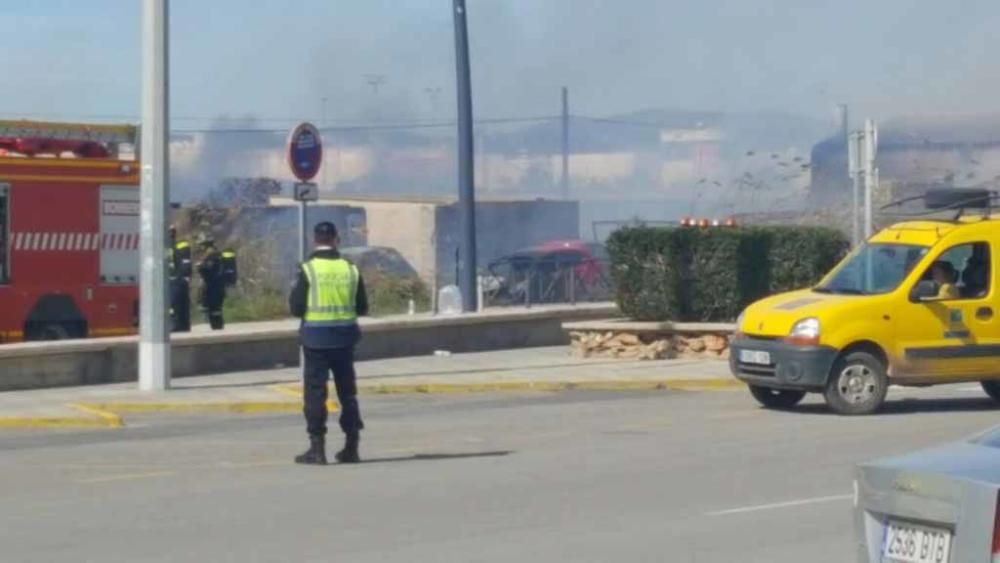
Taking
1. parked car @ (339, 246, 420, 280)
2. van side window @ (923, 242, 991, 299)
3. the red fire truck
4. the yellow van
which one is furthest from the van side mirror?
parked car @ (339, 246, 420, 280)

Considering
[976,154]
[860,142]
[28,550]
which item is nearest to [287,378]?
[860,142]

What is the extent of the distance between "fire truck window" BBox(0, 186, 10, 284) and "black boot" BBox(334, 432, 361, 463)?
37.2 feet

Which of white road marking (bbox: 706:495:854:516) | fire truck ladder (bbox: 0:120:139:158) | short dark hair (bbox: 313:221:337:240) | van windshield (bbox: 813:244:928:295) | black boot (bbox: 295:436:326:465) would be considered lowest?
white road marking (bbox: 706:495:854:516)

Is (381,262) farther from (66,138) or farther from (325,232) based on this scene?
(325,232)

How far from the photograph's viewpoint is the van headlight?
18.2 metres

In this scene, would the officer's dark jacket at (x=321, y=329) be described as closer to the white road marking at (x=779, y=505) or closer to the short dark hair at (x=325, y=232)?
the short dark hair at (x=325, y=232)

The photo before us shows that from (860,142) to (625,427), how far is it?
21.0ft

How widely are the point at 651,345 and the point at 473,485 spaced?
36.7ft

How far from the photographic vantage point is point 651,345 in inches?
963

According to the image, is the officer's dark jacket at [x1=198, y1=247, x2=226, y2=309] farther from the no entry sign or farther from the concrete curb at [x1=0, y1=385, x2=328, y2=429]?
the concrete curb at [x1=0, y1=385, x2=328, y2=429]

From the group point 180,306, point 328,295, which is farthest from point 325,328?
point 180,306

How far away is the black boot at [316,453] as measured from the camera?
1448cm

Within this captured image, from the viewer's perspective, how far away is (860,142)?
22406mm

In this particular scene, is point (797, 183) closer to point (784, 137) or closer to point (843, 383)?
point (784, 137)
